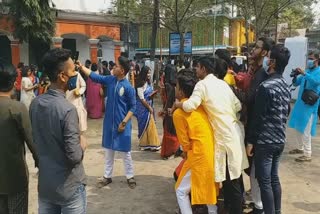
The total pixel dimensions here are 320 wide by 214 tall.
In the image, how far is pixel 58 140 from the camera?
7.90 ft

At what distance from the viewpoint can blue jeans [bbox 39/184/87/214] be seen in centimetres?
247

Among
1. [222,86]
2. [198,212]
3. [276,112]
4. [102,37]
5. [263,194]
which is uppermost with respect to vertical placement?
[102,37]

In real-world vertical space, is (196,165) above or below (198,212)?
above

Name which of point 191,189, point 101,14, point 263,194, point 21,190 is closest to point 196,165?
point 191,189

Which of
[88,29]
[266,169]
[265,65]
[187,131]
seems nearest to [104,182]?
[187,131]

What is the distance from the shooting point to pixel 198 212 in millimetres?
4059

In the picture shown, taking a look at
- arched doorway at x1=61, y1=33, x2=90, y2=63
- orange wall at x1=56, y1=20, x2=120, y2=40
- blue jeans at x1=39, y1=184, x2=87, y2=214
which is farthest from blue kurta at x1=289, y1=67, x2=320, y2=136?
arched doorway at x1=61, y1=33, x2=90, y2=63

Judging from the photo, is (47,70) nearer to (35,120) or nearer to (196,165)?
(35,120)

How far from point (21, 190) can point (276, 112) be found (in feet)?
7.46

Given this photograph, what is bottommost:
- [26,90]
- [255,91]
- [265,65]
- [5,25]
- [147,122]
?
[147,122]

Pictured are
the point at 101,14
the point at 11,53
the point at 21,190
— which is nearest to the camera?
the point at 21,190

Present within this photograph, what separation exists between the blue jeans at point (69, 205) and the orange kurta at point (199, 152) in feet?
3.80

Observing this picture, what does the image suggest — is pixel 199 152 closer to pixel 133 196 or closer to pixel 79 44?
→ pixel 133 196

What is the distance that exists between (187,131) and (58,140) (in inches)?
53.2
